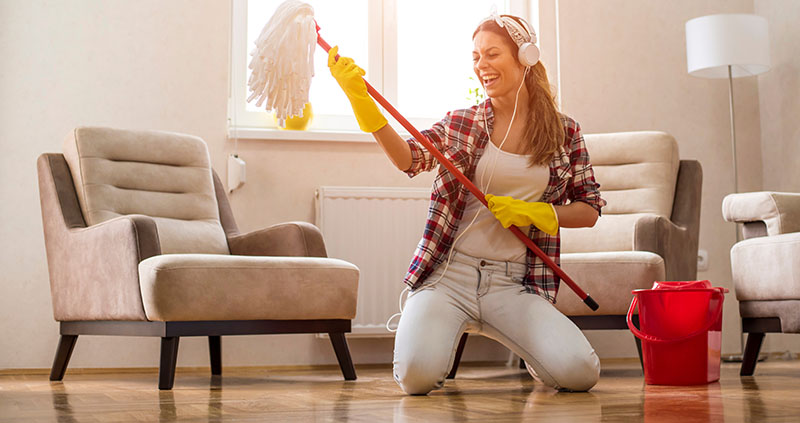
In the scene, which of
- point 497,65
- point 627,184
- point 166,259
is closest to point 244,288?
point 166,259

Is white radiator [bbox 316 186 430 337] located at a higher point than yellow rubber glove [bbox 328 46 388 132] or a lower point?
lower

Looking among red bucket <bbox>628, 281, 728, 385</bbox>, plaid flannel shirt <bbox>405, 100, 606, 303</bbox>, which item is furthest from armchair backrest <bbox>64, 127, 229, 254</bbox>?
red bucket <bbox>628, 281, 728, 385</bbox>

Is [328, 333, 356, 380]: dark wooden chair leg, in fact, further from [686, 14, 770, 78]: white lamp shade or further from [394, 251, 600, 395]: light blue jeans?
[686, 14, 770, 78]: white lamp shade

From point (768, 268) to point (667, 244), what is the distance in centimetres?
43

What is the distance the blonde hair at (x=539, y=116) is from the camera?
2.07 m

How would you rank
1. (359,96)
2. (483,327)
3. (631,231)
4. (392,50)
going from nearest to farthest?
(359,96) → (483,327) → (631,231) → (392,50)

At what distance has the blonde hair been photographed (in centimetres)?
207

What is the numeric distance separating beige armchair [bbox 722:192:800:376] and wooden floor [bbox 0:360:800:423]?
161 millimetres

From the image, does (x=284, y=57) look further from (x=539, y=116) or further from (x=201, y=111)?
(x=201, y=111)

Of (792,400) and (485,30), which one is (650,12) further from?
(792,400)

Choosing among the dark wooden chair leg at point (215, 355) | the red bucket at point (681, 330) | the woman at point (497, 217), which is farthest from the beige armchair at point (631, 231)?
the dark wooden chair leg at point (215, 355)

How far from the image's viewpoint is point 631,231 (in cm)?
322

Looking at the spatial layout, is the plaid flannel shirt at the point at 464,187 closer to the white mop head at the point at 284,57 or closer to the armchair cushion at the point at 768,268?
the white mop head at the point at 284,57

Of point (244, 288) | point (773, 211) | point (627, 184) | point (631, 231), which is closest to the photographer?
point (244, 288)
